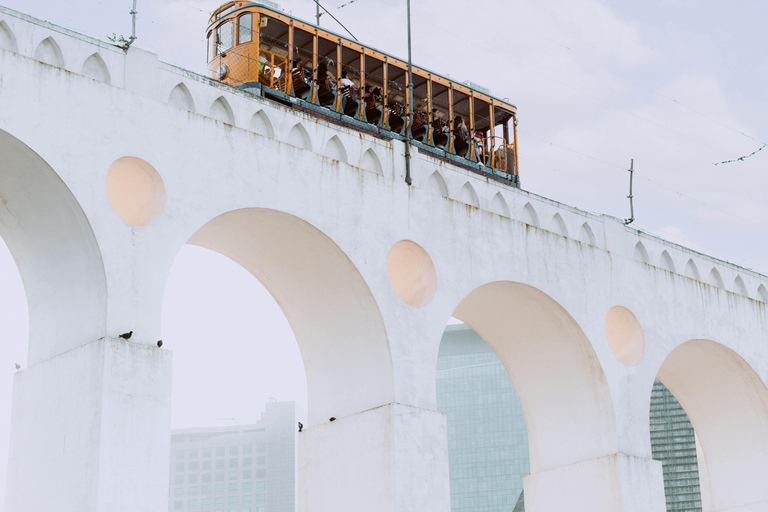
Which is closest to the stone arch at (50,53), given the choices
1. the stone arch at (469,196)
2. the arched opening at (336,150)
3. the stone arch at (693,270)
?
the arched opening at (336,150)

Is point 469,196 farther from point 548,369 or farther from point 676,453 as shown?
point 676,453

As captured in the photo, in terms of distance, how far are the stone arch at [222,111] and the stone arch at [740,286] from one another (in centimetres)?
1134

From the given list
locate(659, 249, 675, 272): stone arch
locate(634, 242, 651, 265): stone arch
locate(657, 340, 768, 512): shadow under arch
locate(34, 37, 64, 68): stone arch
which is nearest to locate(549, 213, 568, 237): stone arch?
locate(634, 242, 651, 265): stone arch

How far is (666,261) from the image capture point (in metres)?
20.9

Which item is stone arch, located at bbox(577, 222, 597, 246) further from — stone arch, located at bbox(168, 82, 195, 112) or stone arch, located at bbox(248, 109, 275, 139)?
stone arch, located at bbox(168, 82, 195, 112)

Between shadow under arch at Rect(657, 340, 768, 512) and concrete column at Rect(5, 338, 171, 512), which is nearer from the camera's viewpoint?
concrete column at Rect(5, 338, 171, 512)

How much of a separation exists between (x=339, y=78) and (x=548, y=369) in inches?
274

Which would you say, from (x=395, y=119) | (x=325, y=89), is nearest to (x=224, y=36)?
(x=325, y=89)

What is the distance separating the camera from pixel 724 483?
22031 millimetres

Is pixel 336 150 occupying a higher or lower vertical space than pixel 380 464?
higher

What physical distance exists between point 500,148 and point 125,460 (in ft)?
48.6

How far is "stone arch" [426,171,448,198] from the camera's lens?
1745 cm

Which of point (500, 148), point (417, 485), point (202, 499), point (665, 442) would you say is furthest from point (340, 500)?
point (202, 499)

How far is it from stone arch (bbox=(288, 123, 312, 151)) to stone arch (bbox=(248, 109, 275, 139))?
0.36 m
